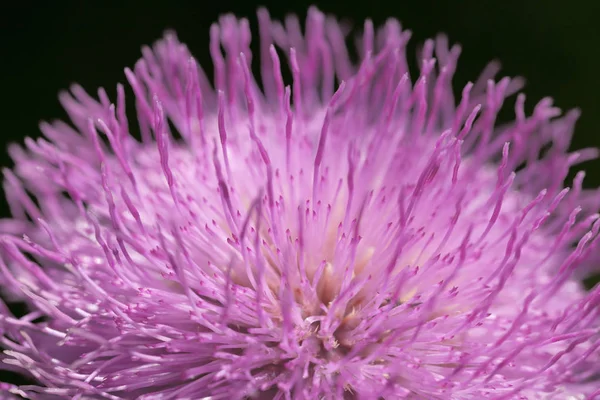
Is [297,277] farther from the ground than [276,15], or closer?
closer

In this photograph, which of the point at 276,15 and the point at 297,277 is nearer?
the point at 297,277

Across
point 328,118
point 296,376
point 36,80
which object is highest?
point 36,80

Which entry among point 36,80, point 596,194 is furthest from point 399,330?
point 36,80

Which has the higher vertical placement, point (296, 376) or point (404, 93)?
point (404, 93)

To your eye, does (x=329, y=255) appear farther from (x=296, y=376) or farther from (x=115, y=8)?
(x=115, y=8)

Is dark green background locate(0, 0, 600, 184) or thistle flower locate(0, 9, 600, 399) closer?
thistle flower locate(0, 9, 600, 399)

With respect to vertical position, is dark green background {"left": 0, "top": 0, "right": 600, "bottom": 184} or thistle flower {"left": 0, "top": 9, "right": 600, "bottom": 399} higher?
dark green background {"left": 0, "top": 0, "right": 600, "bottom": 184}

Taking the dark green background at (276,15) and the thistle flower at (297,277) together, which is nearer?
the thistle flower at (297,277)

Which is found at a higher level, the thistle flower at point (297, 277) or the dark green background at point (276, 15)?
the dark green background at point (276, 15)
